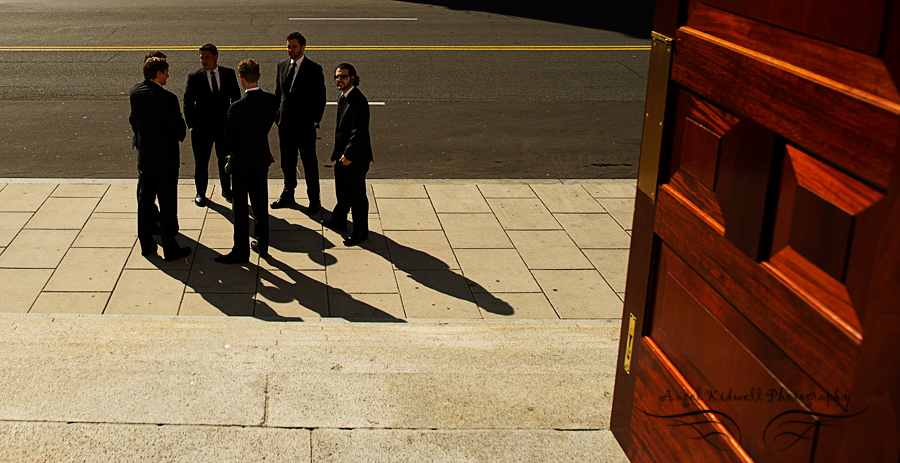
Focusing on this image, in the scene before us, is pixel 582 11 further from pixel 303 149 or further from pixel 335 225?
pixel 335 225

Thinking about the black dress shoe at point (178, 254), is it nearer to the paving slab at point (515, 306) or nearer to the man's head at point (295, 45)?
the man's head at point (295, 45)

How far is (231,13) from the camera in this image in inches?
803

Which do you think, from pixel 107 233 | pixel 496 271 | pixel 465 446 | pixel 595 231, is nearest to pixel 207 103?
pixel 107 233

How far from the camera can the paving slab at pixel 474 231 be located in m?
7.55

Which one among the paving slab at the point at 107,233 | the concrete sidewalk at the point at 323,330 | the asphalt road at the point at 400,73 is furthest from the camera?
the asphalt road at the point at 400,73

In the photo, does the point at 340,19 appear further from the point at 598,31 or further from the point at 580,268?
the point at 580,268

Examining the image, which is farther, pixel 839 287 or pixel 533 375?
pixel 533 375

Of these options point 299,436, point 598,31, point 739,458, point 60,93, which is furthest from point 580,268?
point 598,31

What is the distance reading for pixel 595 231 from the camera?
7922mm

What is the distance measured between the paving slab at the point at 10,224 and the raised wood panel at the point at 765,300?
21.3 ft

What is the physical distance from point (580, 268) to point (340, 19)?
48.5 ft

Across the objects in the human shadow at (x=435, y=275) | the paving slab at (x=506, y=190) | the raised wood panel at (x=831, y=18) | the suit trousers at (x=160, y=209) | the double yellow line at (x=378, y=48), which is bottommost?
the human shadow at (x=435, y=275)

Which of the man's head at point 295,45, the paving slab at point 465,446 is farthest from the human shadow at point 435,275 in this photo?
the paving slab at point 465,446

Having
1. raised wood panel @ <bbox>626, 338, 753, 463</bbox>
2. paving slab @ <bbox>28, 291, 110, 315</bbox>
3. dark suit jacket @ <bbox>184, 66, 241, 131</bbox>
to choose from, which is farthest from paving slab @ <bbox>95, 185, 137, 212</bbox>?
raised wood panel @ <bbox>626, 338, 753, 463</bbox>
